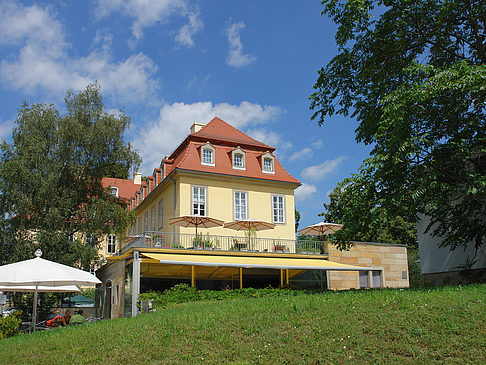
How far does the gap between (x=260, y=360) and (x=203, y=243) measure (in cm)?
1706

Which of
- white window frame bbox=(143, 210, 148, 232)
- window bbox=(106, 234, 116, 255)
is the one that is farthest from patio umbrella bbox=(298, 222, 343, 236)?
window bbox=(106, 234, 116, 255)

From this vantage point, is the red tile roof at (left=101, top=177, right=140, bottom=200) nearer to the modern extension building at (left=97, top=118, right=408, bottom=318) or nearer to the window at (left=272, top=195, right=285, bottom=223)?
the modern extension building at (left=97, top=118, right=408, bottom=318)

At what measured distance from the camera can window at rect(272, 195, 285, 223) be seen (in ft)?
97.1

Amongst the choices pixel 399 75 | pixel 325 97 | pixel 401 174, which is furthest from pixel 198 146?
pixel 401 174

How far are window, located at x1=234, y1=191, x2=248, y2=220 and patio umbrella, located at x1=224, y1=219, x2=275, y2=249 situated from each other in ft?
7.16

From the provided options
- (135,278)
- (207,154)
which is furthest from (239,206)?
(135,278)

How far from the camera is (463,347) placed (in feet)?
24.2

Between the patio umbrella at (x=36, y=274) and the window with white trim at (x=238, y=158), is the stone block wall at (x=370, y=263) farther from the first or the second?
the patio umbrella at (x=36, y=274)

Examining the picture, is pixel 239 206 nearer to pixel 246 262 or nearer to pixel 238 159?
pixel 238 159

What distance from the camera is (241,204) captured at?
2877 cm

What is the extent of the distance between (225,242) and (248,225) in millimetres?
2140

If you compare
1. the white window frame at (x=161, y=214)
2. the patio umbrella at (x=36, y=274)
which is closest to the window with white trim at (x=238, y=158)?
the white window frame at (x=161, y=214)

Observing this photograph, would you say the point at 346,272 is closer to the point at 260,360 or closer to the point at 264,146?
the point at 264,146

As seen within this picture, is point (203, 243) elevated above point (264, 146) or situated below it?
below
